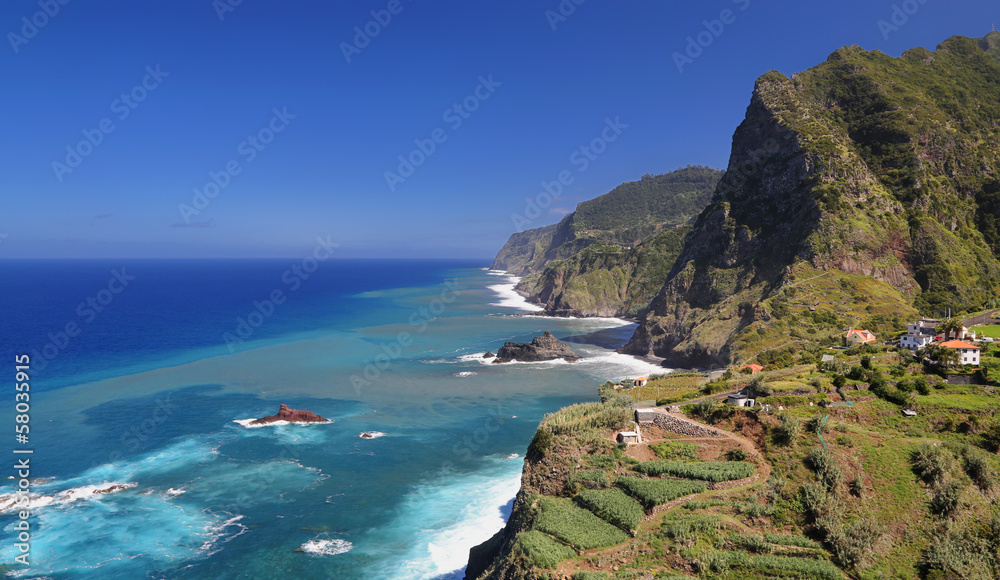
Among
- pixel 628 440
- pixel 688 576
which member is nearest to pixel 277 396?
pixel 628 440

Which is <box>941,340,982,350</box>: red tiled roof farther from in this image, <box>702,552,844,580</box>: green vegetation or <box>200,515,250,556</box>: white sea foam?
<box>200,515,250,556</box>: white sea foam

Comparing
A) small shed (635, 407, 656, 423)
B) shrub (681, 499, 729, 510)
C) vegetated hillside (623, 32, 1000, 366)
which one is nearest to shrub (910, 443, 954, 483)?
shrub (681, 499, 729, 510)

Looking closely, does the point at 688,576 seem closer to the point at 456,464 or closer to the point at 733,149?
the point at 456,464

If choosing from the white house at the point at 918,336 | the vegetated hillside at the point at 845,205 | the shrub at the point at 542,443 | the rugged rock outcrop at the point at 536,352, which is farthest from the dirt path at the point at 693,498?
the rugged rock outcrop at the point at 536,352

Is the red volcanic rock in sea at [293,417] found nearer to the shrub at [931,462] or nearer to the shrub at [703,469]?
the shrub at [703,469]

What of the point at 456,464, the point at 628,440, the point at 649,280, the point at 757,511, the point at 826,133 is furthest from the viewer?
the point at 649,280
